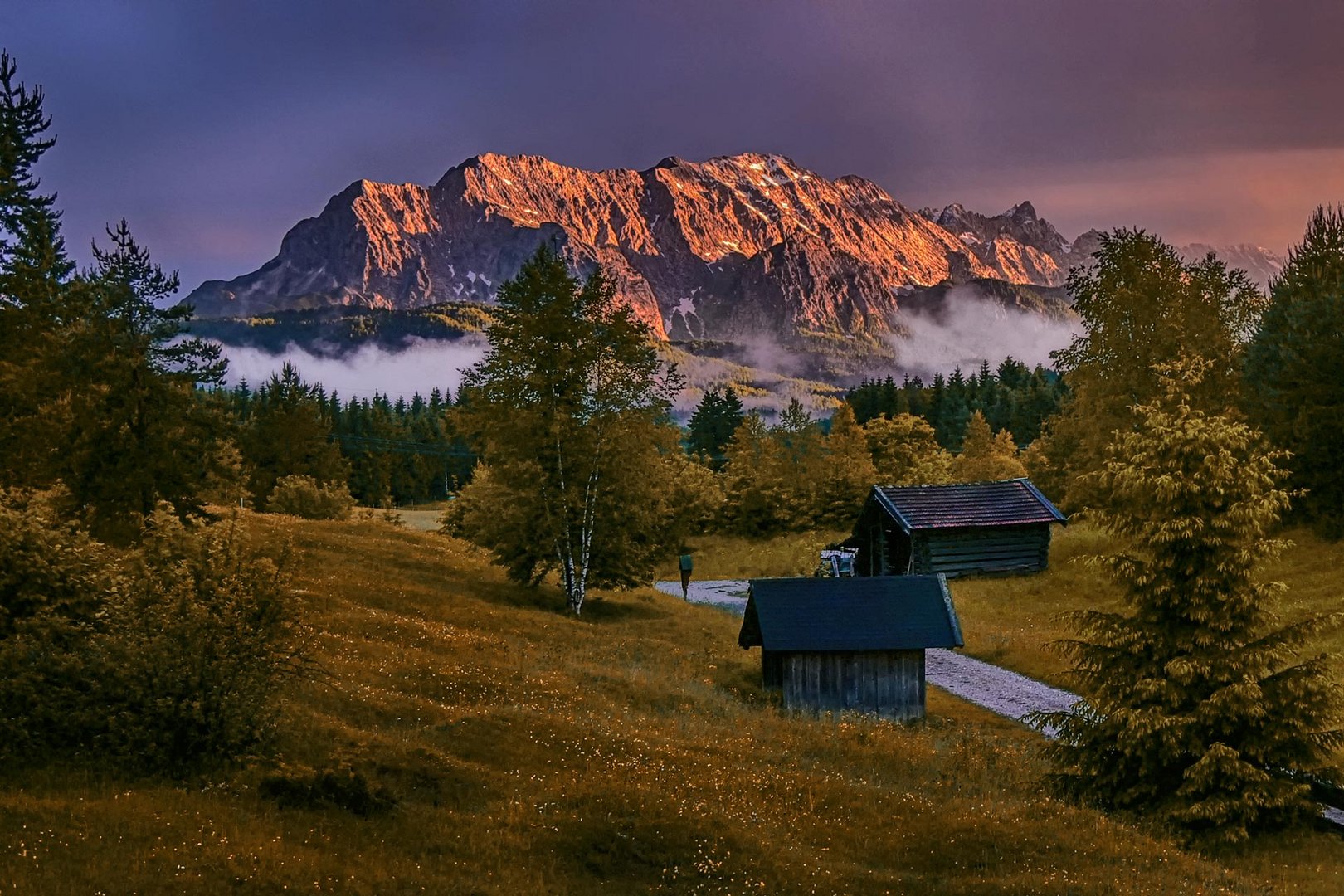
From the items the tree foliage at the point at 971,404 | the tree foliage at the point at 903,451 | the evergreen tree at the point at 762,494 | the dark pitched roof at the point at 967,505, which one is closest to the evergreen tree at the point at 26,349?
the dark pitched roof at the point at 967,505

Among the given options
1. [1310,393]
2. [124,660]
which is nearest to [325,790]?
[124,660]

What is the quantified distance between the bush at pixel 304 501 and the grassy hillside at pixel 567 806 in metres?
53.1

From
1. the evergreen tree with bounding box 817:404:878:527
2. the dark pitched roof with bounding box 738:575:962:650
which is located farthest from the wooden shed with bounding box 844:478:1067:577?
the evergreen tree with bounding box 817:404:878:527

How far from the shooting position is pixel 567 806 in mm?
16875

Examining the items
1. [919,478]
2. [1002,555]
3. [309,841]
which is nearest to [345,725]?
[309,841]

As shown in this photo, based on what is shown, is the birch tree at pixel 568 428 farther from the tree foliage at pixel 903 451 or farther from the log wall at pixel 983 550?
the tree foliage at pixel 903 451

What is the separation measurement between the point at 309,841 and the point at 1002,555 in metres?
48.4

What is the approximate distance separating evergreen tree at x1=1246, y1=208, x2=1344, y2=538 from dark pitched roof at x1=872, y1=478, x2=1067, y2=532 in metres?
11.5

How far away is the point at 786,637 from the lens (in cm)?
3130

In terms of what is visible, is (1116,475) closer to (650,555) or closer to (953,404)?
(650,555)

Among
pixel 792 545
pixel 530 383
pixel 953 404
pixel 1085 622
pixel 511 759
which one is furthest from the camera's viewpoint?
pixel 953 404

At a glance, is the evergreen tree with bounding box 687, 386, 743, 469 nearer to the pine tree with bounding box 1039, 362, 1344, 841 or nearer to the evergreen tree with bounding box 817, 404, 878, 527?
the evergreen tree with bounding box 817, 404, 878, 527

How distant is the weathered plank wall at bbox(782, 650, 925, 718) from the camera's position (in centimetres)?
3134

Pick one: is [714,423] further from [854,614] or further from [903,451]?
[854,614]
